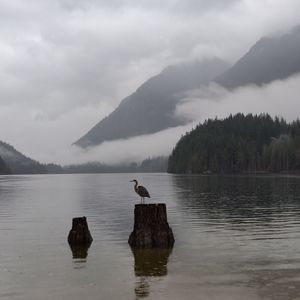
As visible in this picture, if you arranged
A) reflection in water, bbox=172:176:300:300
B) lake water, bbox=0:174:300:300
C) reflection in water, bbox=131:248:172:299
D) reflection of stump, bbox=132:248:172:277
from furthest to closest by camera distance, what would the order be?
reflection of stump, bbox=132:248:172:277
reflection in water, bbox=172:176:300:300
reflection in water, bbox=131:248:172:299
lake water, bbox=0:174:300:300

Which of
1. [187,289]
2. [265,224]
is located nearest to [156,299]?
[187,289]

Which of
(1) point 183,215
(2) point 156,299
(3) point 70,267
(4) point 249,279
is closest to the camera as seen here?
(2) point 156,299

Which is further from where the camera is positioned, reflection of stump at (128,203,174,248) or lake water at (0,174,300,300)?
reflection of stump at (128,203,174,248)

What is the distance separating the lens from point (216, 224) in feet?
152

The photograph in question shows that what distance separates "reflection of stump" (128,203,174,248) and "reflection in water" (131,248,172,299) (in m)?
0.78

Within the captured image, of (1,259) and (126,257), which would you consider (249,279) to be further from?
(1,259)

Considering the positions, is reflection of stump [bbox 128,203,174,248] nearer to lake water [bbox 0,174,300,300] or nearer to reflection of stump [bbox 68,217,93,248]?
lake water [bbox 0,174,300,300]

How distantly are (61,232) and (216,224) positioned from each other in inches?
559

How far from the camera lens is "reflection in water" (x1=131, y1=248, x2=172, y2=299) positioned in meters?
20.5

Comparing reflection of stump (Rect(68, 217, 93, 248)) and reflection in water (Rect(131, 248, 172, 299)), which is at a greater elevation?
reflection of stump (Rect(68, 217, 93, 248))

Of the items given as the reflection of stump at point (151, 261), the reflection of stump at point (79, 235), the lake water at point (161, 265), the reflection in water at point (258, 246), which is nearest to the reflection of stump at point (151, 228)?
the reflection of stump at point (151, 261)

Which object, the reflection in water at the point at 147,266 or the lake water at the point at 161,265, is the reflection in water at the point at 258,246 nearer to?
the lake water at the point at 161,265

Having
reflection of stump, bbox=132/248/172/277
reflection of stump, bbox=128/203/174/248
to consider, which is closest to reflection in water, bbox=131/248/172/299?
reflection of stump, bbox=132/248/172/277

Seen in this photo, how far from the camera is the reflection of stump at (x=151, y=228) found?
29875 millimetres
